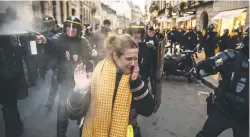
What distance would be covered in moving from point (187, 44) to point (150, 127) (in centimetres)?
787

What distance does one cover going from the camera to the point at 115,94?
1.75 meters

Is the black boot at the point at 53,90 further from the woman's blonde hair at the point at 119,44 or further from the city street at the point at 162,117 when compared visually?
the woman's blonde hair at the point at 119,44

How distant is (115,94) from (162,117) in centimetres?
276

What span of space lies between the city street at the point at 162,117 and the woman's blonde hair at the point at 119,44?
2.11 m

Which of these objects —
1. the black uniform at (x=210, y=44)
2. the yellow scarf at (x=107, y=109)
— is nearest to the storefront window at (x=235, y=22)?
the black uniform at (x=210, y=44)

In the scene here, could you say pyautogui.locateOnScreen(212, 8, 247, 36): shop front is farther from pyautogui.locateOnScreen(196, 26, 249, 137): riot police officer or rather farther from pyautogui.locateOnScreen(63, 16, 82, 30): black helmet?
pyautogui.locateOnScreen(196, 26, 249, 137): riot police officer

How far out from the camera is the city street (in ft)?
11.8

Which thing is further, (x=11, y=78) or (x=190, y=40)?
(x=190, y=40)

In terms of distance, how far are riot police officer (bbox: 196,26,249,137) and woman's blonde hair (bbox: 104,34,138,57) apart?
1040 millimetres

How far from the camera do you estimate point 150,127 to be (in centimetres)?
383

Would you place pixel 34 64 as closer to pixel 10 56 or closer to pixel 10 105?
pixel 10 105

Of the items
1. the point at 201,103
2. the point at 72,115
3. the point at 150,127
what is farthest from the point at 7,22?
the point at 201,103

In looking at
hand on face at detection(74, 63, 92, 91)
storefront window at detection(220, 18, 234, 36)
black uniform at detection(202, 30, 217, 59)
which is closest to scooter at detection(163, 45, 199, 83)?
black uniform at detection(202, 30, 217, 59)

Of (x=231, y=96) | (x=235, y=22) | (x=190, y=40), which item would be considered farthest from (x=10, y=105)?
(x=235, y=22)
